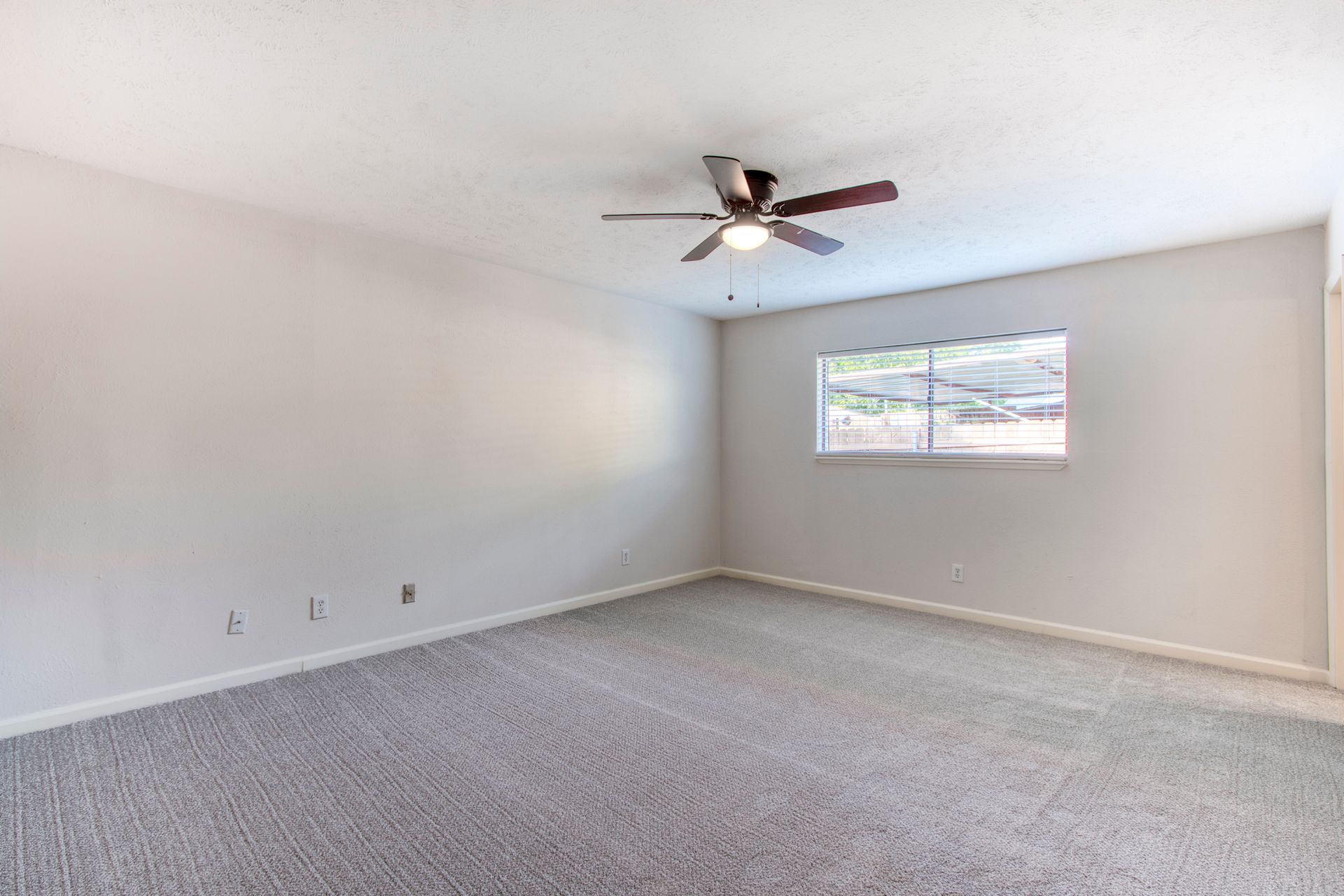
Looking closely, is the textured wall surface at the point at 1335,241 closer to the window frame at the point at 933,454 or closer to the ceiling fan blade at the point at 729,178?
the window frame at the point at 933,454

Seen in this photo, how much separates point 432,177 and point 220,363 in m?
1.40

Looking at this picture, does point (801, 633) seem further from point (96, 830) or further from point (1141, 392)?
point (96, 830)

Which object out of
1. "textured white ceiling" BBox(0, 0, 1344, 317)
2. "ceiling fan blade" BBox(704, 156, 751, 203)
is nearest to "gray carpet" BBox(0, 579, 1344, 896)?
"ceiling fan blade" BBox(704, 156, 751, 203)

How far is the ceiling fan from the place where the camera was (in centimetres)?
234

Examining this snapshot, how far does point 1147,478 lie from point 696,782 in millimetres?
3284

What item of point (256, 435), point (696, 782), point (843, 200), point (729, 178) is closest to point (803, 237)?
point (843, 200)

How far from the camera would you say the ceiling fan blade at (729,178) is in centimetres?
221

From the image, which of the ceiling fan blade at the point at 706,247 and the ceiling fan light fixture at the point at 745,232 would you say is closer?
the ceiling fan light fixture at the point at 745,232

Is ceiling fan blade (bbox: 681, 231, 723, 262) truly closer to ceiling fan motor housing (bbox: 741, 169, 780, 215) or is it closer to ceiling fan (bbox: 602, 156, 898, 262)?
ceiling fan (bbox: 602, 156, 898, 262)

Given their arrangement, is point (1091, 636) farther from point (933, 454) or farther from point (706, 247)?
point (706, 247)

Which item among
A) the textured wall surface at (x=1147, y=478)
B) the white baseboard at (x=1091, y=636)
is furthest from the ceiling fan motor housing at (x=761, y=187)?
the white baseboard at (x=1091, y=636)

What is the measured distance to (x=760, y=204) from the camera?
2676 mm

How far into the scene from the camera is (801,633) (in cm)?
410

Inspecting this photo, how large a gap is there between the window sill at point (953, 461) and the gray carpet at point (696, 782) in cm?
123
